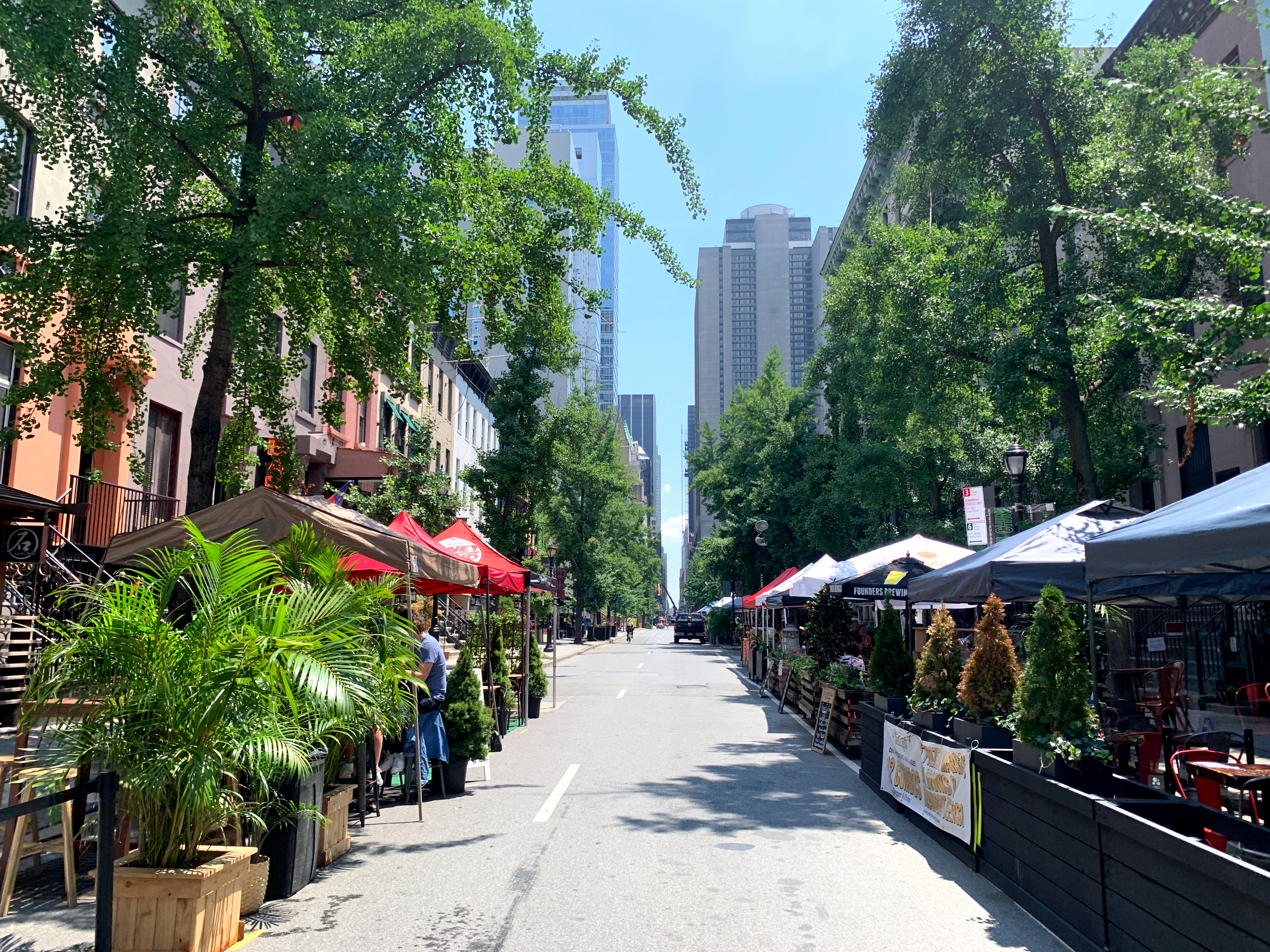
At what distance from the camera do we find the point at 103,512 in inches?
695

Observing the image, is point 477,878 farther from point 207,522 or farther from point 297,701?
point 207,522

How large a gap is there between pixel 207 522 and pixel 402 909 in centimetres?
417

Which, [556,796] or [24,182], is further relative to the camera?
[24,182]

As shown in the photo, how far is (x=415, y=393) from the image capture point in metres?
13.2

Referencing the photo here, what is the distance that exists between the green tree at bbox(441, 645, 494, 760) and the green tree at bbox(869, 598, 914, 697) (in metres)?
5.00

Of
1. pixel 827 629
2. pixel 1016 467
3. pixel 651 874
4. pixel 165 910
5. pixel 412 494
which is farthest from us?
pixel 412 494

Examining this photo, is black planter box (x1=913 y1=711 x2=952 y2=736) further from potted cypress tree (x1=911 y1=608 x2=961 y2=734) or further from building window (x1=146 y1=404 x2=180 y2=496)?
building window (x1=146 y1=404 x2=180 y2=496)

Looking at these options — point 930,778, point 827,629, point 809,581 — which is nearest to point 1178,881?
point 930,778

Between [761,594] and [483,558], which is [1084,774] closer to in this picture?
[483,558]

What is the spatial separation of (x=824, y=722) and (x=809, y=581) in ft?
20.1

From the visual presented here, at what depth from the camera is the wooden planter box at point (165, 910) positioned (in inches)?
200

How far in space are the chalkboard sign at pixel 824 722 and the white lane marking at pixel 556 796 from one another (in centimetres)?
398

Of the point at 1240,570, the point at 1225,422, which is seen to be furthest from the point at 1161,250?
the point at 1240,570

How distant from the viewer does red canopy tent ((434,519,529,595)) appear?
14.3 m
